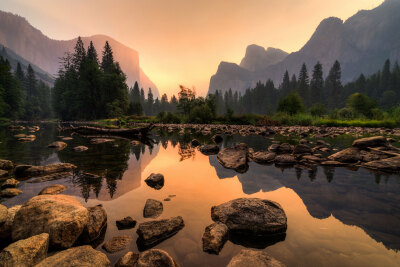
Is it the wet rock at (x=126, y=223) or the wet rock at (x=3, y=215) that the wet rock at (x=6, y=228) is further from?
the wet rock at (x=126, y=223)

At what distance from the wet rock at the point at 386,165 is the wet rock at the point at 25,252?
9302mm

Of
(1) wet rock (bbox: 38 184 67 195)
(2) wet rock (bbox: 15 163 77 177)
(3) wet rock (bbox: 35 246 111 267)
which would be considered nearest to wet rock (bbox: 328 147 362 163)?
(3) wet rock (bbox: 35 246 111 267)

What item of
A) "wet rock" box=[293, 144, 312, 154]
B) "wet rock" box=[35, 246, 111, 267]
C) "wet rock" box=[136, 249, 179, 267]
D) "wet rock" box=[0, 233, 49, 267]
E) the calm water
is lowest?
the calm water

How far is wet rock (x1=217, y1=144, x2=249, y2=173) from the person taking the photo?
274 inches

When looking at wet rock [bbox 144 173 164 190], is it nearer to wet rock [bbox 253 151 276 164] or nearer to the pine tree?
wet rock [bbox 253 151 276 164]

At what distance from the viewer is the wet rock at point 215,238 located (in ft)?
8.43

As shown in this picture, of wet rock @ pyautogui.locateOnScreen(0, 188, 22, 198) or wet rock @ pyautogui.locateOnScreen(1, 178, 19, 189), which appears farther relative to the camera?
wet rock @ pyautogui.locateOnScreen(1, 178, 19, 189)

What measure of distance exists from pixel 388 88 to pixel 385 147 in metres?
120

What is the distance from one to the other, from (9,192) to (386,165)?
11310 mm

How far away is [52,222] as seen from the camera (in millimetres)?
2582

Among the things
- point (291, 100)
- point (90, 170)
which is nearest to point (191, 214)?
point (90, 170)

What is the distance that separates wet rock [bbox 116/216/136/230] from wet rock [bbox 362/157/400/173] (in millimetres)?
8200

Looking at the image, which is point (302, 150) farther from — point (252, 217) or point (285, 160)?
point (252, 217)

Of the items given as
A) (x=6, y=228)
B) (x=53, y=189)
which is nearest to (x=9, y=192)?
(x=53, y=189)
